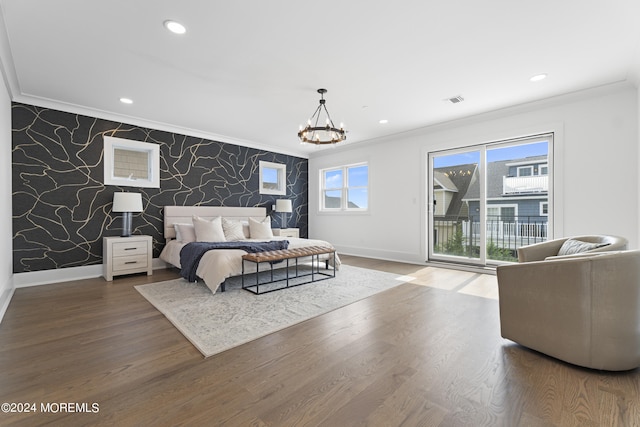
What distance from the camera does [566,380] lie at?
1780 mm

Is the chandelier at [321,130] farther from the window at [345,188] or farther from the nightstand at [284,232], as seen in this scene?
the nightstand at [284,232]

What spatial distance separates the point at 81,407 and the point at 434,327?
256cm

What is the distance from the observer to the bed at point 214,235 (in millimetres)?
3623

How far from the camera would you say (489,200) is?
197 inches

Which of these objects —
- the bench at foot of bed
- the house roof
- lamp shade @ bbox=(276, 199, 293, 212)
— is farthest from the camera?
lamp shade @ bbox=(276, 199, 293, 212)

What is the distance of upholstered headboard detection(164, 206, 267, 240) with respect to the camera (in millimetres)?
5250

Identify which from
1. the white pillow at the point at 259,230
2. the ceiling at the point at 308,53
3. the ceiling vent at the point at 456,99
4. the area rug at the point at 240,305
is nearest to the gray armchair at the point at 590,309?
the area rug at the point at 240,305

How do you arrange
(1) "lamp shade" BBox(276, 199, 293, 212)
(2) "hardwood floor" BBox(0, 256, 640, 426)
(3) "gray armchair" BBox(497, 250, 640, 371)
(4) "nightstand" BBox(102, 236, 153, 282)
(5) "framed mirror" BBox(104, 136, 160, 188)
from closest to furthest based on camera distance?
(2) "hardwood floor" BBox(0, 256, 640, 426) → (3) "gray armchair" BBox(497, 250, 640, 371) → (4) "nightstand" BBox(102, 236, 153, 282) → (5) "framed mirror" BBox(104, 136, 160, 188) → (1) "lamp shade" BBox(276, 199, 293, 212)

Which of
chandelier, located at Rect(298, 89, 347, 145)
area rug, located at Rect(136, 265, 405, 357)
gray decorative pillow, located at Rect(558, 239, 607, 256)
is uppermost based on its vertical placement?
chandelier, located at Rect(298, 89, 347, 145)

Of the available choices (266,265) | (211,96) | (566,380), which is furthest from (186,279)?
(566,380)

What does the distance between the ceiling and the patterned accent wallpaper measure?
1.14 ft

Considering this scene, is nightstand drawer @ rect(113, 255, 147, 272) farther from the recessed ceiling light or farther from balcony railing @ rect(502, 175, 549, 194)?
balcony railing @ rect(502, 175, 549, 194)

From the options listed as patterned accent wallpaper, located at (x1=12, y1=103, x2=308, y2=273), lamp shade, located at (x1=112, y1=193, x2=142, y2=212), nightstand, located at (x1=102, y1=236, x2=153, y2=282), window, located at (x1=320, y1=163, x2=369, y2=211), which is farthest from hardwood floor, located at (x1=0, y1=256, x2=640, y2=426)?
window, located at (x1=320, y1=163, x2=369, y2=211)

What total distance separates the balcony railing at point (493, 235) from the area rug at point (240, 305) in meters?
1.73
